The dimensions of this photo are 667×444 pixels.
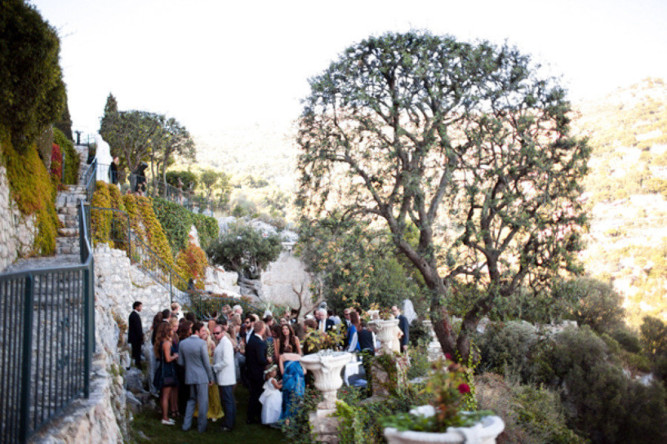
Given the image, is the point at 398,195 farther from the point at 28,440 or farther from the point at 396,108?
the point at 28,440

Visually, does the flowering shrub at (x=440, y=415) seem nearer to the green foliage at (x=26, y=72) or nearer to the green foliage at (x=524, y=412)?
the green foliage at (x=524, y=412)

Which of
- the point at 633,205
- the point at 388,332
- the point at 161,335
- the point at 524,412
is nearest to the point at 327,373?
the point at 161,335

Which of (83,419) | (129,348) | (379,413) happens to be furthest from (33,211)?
(379,413)

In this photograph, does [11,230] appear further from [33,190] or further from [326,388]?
[326,388]

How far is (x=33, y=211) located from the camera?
9781 millimetres

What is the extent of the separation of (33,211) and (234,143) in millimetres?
131347

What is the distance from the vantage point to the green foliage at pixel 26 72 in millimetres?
8438

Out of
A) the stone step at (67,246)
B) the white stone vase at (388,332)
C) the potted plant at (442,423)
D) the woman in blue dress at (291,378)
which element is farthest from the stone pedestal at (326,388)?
the stone step at (67,246)

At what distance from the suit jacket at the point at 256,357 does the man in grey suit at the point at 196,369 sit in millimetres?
726

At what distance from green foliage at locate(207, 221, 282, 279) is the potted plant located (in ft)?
83.7

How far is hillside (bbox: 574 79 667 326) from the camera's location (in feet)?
159

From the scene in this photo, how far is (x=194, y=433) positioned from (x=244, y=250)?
70.9ft

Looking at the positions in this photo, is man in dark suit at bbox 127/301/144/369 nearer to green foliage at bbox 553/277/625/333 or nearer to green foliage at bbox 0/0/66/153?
green foliage at bbox 0/0/66/153

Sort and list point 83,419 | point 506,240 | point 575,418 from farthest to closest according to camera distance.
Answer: point 575,418 < point 506,240 < point 83,419
